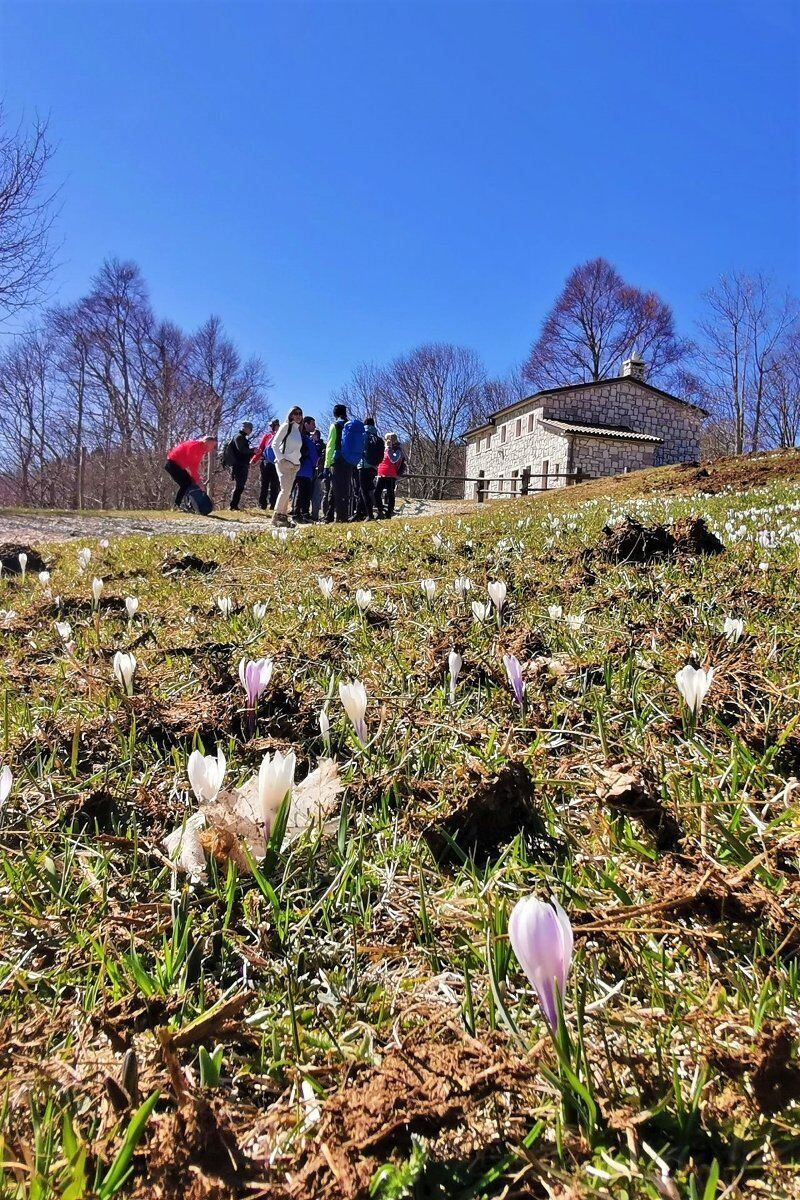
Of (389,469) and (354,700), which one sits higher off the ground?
(389,469)

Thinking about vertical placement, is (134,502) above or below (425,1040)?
above

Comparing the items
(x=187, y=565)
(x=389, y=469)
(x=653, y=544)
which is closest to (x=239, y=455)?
(x=389, y=469)

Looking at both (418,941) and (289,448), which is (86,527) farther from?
(418,941)

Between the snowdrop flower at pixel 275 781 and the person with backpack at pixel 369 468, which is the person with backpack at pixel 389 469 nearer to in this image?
the person with backpack at pixel 369 468

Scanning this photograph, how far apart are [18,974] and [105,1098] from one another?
1.19 feet

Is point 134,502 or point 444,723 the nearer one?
point 444,723

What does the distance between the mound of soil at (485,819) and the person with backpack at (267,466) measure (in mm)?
17974

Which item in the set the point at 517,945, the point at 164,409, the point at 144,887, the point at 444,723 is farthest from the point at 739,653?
the point at 164,409

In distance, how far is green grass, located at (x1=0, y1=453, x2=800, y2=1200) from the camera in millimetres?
776

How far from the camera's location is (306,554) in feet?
22.0

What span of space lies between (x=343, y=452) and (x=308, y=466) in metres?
3.11

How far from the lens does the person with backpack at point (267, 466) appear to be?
775 inches

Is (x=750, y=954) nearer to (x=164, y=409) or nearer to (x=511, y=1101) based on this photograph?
(x=511, y=1101)

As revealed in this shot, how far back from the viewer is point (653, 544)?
4531mm
